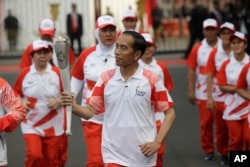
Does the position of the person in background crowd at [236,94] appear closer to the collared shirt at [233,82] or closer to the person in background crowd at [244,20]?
the collared shirt at [233,82]

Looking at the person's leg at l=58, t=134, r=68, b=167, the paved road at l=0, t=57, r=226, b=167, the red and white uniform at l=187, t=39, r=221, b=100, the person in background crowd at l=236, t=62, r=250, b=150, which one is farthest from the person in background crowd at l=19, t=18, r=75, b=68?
the person in background crowd at l=236, t=62, r=250, b=150

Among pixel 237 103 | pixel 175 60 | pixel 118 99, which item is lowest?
pixel 175 60

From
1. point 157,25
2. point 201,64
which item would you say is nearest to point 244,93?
point 201,64

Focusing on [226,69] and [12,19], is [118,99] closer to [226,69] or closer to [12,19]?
[226,69]

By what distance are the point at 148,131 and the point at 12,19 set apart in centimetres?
1657

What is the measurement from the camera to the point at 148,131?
6742 millimetres

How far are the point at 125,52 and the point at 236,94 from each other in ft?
11.3

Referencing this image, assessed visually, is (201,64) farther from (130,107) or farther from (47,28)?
(130,107)

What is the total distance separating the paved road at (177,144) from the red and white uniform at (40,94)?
165cm

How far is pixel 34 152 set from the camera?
9133 millimetres

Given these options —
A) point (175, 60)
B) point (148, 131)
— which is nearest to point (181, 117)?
point (175, 60)

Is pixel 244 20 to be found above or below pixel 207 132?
above

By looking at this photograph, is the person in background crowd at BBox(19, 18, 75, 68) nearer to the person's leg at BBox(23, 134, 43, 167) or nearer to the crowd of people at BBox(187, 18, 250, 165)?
the person's leg at BBox(23, 134, 43, 167)

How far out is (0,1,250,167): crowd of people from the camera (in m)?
6.71
